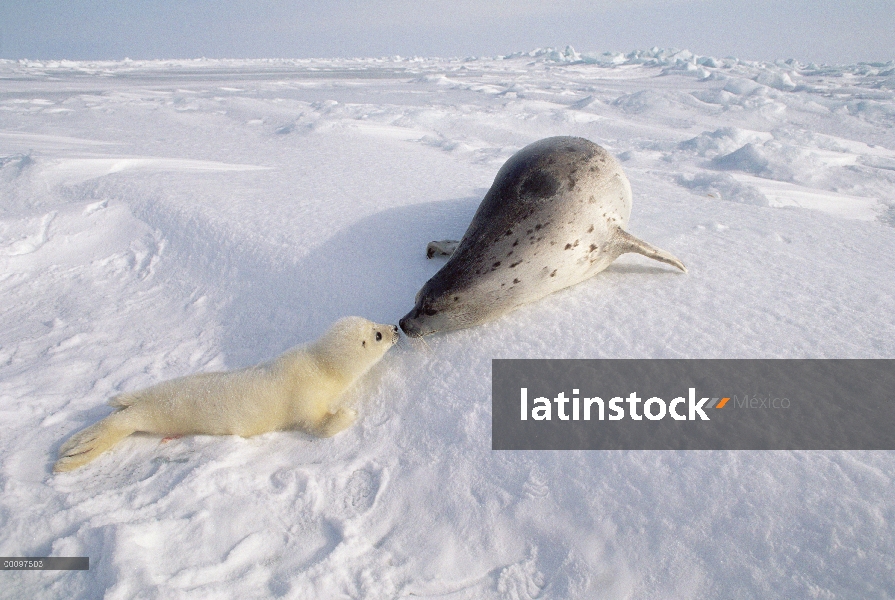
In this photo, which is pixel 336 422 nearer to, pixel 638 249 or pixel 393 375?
pixel 393 375

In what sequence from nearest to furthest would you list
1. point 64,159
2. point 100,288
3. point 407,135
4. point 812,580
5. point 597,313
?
point 812,580, point 597,313, point 100,288, point 64,159, point 407,135

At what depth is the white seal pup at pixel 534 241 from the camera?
1976 millimetres

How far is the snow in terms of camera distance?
1229 mm

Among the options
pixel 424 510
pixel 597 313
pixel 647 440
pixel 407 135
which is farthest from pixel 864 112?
pixel 424 510

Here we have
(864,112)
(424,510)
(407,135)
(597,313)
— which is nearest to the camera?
(424,510)

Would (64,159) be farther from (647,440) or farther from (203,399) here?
(647,440)

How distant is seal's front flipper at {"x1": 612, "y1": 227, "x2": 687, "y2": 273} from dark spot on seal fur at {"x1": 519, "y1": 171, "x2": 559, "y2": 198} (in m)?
0.33

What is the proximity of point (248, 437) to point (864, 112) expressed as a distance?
967 centimetres

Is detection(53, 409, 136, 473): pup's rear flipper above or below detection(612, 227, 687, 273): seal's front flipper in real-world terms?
below

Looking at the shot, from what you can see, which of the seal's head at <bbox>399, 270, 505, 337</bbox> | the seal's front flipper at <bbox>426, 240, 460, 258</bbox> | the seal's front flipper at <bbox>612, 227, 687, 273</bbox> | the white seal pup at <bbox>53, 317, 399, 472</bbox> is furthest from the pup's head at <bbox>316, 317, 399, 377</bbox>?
the seal's front flipper at <bbox>612, 227, 687, 273</bbox>

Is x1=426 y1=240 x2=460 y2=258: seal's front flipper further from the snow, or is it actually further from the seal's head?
the seal's head

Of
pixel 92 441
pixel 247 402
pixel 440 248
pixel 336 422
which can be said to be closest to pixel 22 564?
pixel 92 441

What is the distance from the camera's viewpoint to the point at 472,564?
50.8 inches

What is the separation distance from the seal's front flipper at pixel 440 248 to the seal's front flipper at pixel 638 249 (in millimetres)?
698
